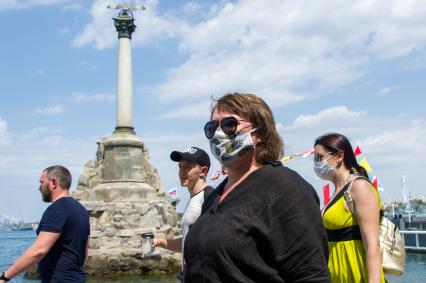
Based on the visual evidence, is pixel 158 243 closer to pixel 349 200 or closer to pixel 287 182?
pixel 349 200

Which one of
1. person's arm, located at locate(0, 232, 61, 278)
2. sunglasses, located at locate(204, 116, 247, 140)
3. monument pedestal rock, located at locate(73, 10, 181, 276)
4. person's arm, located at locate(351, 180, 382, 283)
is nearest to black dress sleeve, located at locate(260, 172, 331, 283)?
sunglasses, located at locate(204, 116, 247, 140)

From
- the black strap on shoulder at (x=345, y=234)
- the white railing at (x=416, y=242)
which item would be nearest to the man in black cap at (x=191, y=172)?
the black strap on shoulder at (x=345, y=234)

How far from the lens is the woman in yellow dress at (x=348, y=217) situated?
3631mm

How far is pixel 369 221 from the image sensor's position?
144 inches

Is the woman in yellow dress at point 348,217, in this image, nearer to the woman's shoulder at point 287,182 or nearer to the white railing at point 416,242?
the woman's shoulder at point 287,182

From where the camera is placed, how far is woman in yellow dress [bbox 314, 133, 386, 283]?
Answer: 11.9 feet

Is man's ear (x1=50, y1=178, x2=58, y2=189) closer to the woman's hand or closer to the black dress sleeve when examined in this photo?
the woman's hand

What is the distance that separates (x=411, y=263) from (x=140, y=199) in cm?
1020

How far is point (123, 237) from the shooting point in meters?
20.6

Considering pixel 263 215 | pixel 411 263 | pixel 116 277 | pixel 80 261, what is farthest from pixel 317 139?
pixel 411 263

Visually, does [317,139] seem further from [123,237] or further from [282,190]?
[123,237]

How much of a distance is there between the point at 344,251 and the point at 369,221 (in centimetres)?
31

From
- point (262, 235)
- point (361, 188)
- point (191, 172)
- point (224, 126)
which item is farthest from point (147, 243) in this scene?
point (262, 235)

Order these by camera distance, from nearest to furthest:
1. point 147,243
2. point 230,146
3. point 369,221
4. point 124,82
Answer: point 230,146
point 369,221
point 147,243
point 124,82
